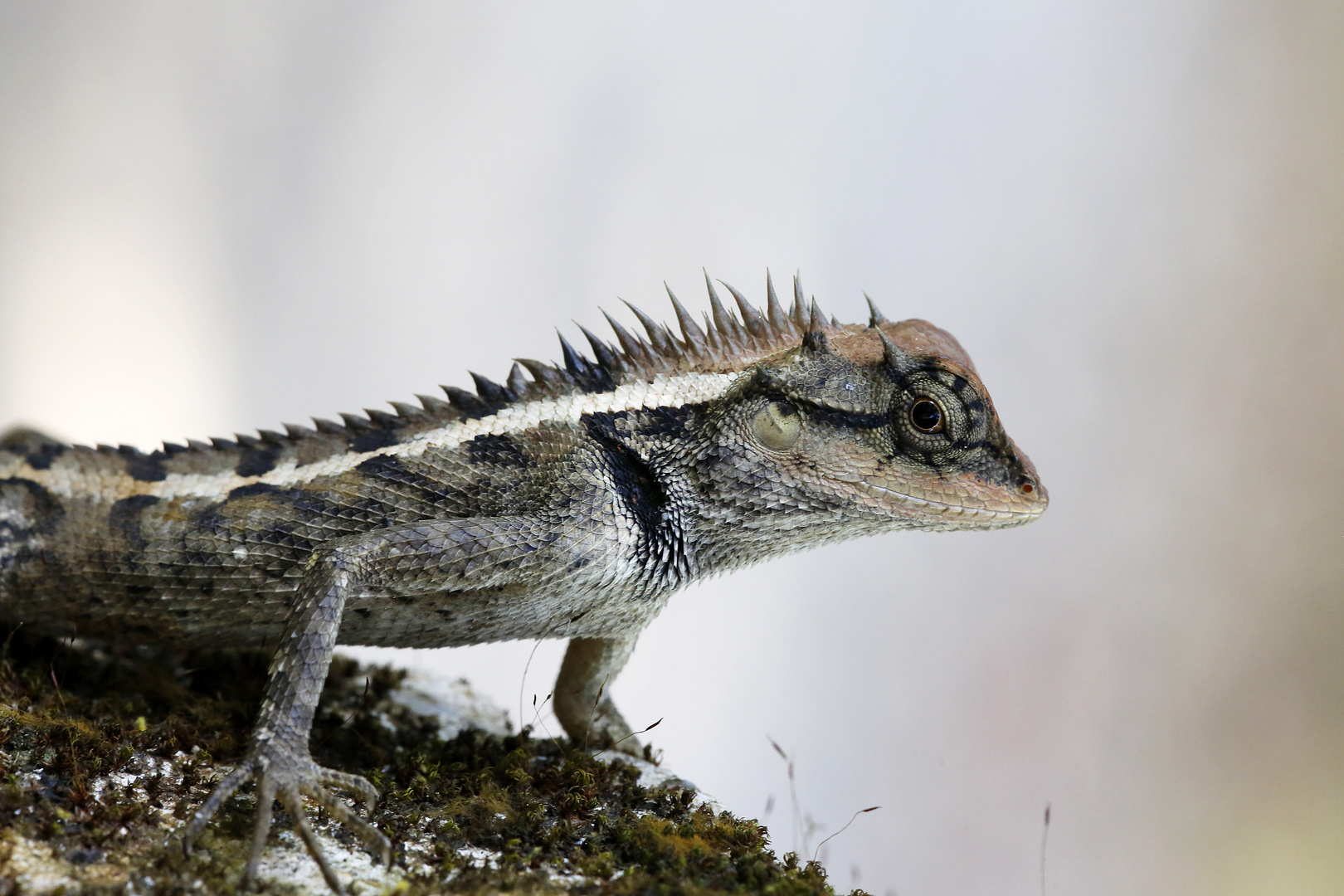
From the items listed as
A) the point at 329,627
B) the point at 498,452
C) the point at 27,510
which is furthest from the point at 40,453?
the point at 498,452

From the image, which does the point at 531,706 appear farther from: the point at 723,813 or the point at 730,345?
the point at 730,345

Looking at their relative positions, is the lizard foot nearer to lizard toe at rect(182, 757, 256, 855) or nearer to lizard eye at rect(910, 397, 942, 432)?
lizard toe at rect(182, 757, 256, 855)

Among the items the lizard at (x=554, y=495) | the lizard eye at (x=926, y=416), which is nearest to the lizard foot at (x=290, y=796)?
the lizard at (x=554, y=495)

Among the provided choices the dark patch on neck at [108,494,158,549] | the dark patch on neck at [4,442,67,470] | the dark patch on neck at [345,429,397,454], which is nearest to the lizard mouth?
the dark patch on neck at [345,429,397,454]

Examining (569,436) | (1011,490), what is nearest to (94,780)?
(569,436)

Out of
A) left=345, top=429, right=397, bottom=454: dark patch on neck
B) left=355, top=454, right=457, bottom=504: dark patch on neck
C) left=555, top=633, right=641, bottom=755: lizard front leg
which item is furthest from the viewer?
left=555, top=633, right=641, bottom=755: lizard front leg
